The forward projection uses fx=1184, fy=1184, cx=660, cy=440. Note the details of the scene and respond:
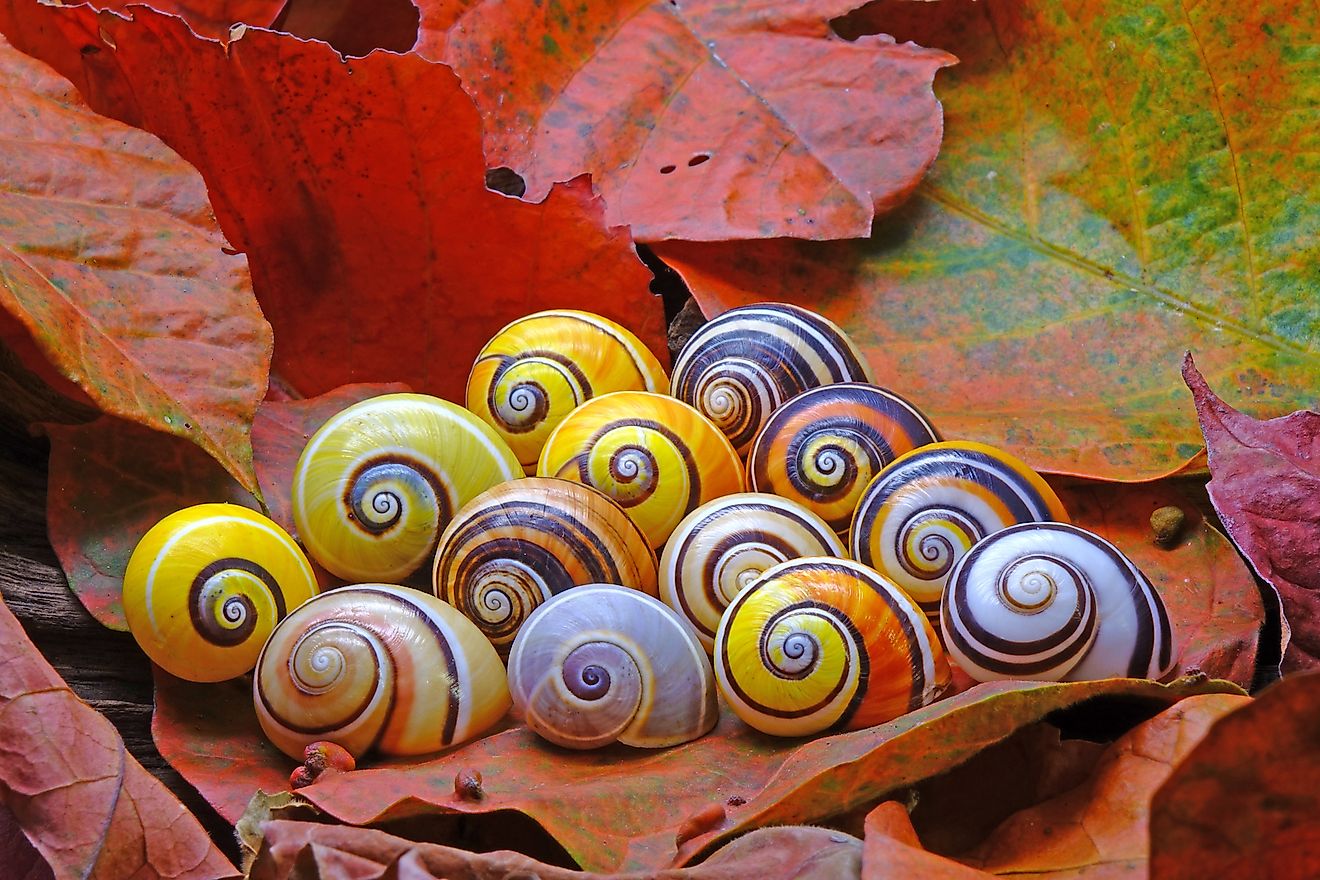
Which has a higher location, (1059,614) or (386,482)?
(386,482)

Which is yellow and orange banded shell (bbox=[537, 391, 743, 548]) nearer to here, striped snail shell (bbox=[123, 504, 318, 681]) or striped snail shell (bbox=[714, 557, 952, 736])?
striped snail shell (bbox=[714, 557, 952, 736])

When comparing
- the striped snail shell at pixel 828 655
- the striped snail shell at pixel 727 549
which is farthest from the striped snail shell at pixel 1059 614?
the striped snail shell at pixel 727 549


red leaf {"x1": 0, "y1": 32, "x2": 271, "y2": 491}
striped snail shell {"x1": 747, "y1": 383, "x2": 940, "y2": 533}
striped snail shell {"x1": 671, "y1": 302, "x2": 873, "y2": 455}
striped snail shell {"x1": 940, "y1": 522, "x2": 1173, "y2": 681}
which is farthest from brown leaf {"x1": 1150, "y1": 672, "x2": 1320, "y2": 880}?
red leaf {"x1": 0, "y1": 32, "x2": 271, "y2": 491}

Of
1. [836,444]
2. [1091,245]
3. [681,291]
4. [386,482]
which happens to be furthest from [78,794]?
[1091,245]

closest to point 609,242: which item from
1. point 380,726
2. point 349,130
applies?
point 349,130

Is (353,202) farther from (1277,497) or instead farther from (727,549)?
(1277,497)
